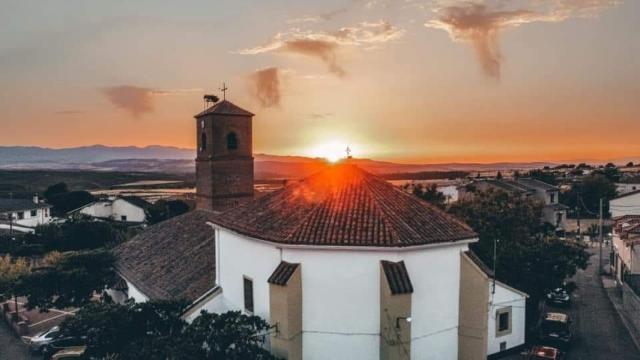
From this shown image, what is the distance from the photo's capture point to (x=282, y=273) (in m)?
17.1

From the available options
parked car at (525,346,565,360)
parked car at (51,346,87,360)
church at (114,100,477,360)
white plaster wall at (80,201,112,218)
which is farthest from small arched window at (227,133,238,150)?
white plaster wall at (80,201,112,218)

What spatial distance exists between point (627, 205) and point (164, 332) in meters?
55.3

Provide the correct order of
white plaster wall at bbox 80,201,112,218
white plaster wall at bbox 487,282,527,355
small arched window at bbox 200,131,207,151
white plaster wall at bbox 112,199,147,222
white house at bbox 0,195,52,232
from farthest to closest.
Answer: white plaster wall at bbox 80,201,112,218 < white plaster wall at bbox 112,199,147,222 < white house at bbox 0,195,52,232 < small arched window at bbox 200,131,207,151 < white plaster wall at bbox 487,282,527,355

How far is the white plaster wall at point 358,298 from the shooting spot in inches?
664

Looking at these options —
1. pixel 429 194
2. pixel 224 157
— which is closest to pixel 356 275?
pixel 224 157

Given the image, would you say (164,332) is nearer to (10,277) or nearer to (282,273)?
(282,273)

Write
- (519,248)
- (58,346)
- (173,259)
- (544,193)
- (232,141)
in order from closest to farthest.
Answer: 1. (58,346)
2. (173,259)
3. (519,248)
4. (232,141)
5. (544,193)

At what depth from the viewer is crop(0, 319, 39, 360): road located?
85.1 ft

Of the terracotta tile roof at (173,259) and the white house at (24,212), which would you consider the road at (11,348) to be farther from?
the white house at (24,212)

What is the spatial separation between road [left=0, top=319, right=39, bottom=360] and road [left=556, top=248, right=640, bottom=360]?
2812 cm

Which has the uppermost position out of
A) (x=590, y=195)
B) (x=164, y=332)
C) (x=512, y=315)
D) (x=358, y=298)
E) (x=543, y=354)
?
(x=358, y=298)

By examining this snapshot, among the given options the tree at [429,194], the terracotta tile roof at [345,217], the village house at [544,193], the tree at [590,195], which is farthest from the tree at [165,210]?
the tree at [590,195]

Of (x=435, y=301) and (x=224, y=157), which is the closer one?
(x=435, y=301)

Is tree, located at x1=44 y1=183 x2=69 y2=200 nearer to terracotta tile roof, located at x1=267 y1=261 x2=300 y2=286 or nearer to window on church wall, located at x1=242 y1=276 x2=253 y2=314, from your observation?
window on church wall, located at x1=242 y1=276 x2=253 y2=314
